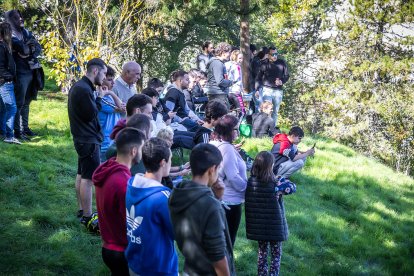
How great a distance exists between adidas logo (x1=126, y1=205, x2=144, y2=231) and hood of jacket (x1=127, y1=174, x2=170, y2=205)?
3.0 inches

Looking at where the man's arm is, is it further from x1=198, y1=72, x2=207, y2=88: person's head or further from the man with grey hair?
x1=198, y1=72, x2=207, y2=88: person's head

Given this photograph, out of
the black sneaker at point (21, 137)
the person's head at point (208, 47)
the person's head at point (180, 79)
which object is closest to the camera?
the person's head at point (180, 79)

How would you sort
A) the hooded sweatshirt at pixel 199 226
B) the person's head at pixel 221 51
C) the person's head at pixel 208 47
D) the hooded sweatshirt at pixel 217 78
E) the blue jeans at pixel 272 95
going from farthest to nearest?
the blue jeans at pixel 272 95 < the person's head at pixel 208 47 < the person's head at pixel 221 51 < the hooded sweatshirt at pixel 217 78 < the hooded sweatshirt at pixel 199 226

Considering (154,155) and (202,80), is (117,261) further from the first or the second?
(202,80)

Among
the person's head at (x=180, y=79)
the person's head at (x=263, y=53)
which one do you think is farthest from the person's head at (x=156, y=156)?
the person's head at (x=263, y=53)

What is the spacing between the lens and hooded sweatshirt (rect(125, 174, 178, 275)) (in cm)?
368

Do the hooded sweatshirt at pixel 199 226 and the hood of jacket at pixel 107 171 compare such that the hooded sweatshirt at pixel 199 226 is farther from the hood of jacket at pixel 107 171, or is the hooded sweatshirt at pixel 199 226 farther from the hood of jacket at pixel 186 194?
the hood of jacket at pixel 107 171

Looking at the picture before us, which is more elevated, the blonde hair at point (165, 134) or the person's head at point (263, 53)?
the person's head at point (263, 53)

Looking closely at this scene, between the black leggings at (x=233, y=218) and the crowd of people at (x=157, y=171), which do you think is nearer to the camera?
the crowd of people at (x=157, y=171)

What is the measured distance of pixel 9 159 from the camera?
7.82m

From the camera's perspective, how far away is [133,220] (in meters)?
3.77

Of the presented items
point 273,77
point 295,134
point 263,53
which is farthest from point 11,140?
point 263,53

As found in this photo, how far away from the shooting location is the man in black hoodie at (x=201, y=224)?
10.9 ft

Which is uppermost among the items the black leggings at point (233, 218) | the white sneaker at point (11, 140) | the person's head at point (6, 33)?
the person's head at point (6, 33)
